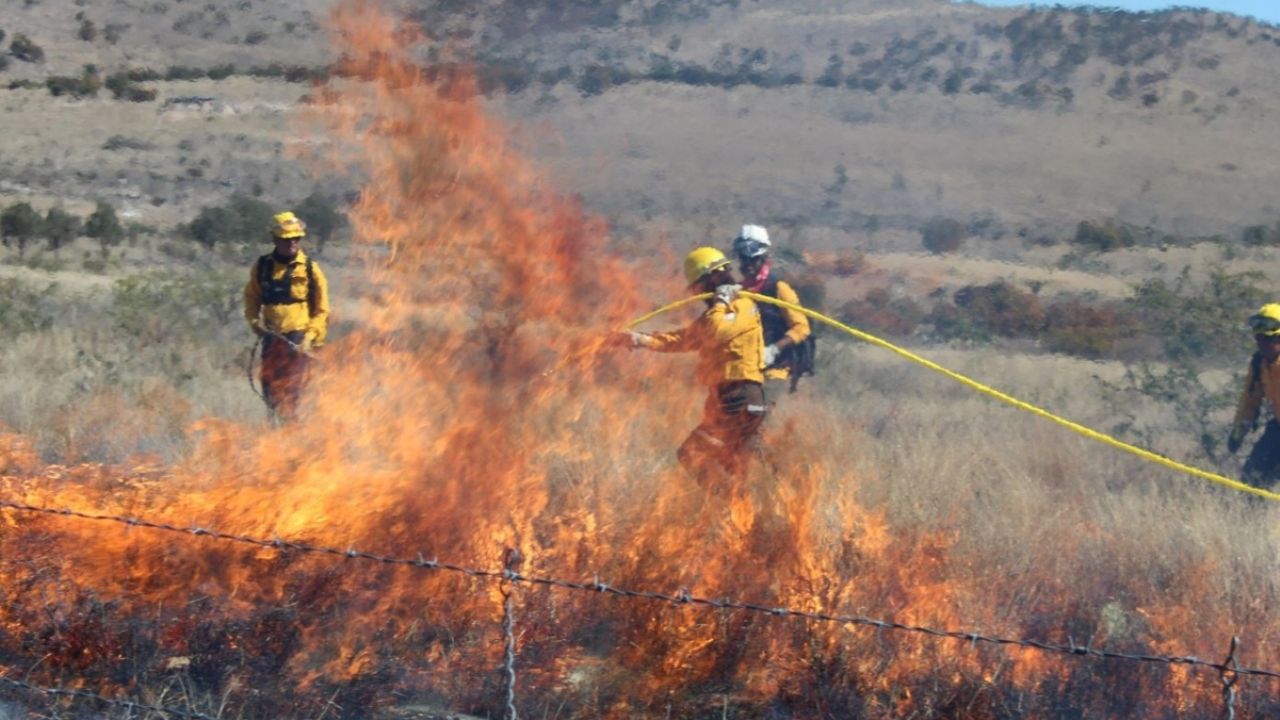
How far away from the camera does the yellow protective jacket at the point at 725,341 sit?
24.4 ft

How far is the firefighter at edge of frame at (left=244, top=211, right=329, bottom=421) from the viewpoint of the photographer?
9.23m

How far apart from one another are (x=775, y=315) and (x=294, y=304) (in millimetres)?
2995

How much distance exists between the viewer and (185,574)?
588 cm

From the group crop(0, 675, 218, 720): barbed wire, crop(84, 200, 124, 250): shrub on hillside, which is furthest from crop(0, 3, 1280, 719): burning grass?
crop(84, 200, 124, 250): shrub on hillside

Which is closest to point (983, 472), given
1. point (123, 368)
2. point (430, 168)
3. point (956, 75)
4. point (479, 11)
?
point (430, 168)

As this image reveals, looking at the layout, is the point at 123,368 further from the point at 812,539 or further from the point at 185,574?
the point at 812,539

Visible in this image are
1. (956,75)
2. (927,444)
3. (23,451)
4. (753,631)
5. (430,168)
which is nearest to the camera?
(753,631)

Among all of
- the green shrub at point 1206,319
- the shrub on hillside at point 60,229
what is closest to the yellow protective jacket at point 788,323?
the green shrub at point 1206,319

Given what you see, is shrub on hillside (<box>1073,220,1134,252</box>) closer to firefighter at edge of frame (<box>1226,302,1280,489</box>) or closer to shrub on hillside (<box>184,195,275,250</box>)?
shrub on hillside (<box>184,195,275,250</box>)

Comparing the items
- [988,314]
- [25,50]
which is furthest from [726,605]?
[25,50]

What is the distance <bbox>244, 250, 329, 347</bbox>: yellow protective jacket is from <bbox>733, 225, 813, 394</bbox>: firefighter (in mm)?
2632

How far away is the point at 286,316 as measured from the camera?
924cm

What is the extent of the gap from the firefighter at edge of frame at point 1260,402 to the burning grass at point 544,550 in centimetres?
27

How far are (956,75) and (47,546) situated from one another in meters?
40.3
